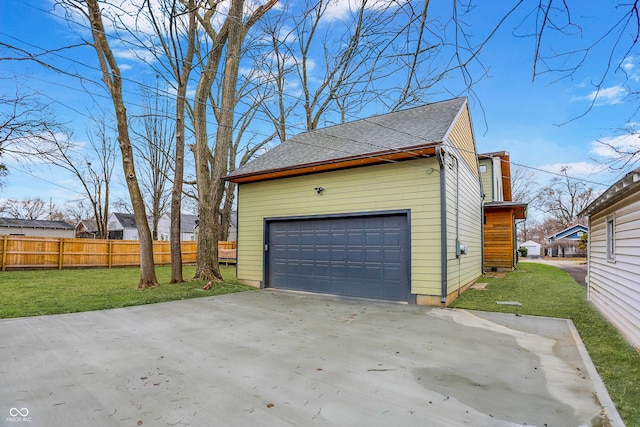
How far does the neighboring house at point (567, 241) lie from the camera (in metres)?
27.6

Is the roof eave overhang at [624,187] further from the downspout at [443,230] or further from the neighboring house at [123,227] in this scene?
the neighboring house at [123,227]

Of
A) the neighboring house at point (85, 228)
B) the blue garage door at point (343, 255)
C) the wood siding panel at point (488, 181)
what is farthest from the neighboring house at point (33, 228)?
the wood siding panel at point (488, 181)

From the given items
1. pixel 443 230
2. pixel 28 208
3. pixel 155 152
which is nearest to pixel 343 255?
pixel 443 230

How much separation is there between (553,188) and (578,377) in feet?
116

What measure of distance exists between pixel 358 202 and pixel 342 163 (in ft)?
3.00

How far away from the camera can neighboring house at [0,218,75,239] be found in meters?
24.2

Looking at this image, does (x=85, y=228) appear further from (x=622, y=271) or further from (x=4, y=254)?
(x=622, y=271)

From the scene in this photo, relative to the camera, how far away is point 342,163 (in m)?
7.13

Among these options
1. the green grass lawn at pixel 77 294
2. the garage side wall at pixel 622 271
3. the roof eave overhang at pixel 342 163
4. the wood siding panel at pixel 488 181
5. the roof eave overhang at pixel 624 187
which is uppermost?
the wood siding panel at pixel 488 181

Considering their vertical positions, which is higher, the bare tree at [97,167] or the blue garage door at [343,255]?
the bare tree at [97,167]

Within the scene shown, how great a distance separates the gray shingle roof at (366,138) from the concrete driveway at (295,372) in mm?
3525

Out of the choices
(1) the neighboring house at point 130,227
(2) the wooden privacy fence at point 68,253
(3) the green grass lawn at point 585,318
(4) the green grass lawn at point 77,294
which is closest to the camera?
(3) the green grass lawn at point 585,318

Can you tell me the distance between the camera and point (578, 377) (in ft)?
9.71

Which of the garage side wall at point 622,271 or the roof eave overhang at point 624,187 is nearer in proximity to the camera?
the roof eave overhang at point 624,187
